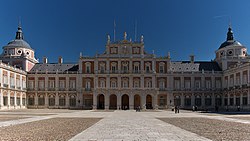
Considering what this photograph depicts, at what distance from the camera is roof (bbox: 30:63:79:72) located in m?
68.2

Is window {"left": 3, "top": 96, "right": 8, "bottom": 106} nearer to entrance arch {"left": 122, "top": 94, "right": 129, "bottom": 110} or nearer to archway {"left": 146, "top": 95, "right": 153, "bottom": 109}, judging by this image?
entrance arch {"left": 122, "top": 94, "right": 129, "bottom": 110}

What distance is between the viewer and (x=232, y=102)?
2292 inches

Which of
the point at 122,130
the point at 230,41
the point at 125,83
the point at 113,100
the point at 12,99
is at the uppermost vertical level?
the point at 230,41

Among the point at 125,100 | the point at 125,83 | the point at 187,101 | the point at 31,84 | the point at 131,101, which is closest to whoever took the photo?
the point at 131,101

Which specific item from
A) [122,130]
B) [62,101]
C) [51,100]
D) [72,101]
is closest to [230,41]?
[72,101]

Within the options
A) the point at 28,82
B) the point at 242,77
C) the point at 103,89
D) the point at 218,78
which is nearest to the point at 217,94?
the point at 218,78

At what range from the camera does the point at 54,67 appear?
227 ft

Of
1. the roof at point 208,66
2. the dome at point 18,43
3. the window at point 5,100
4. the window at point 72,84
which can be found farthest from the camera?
the dome at point 18,43

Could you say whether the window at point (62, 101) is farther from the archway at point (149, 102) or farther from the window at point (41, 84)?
the archway at point (149, 102)

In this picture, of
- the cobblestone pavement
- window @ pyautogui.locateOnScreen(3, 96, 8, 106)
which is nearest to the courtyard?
the cobblestone pavement

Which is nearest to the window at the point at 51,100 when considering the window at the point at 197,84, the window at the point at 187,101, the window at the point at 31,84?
the window at the point at 31,84

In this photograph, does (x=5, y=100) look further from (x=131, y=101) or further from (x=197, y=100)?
(x=197, y=100)

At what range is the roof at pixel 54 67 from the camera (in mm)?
68188

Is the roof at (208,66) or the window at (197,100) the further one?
the roof at (208,66)
